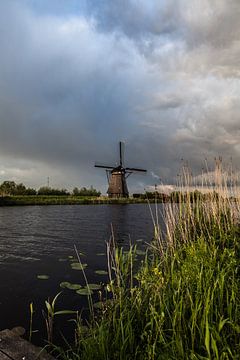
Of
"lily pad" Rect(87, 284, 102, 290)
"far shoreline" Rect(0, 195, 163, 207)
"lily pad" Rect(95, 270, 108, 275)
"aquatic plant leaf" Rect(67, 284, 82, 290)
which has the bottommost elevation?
"aquatic plant leaf" Rect(67, 284, 82, 290)

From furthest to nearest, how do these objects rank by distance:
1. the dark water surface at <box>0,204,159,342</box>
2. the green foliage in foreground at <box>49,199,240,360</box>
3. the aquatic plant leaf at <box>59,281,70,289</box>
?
1. the aquatic plant leaf at <box>59,281,70,289</box>
2. the dark water surface at <box>0,204,159,342</box>
3. the green foliage in foreground at <box>49,199,240,360</box>

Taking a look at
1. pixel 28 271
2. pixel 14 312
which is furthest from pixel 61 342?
pixel 28 271

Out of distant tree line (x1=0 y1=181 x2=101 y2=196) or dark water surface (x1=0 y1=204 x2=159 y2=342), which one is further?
distant tree line (x1=0 y1=181 x2=101 y2=196)

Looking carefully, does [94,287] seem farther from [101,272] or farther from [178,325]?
[178,325]

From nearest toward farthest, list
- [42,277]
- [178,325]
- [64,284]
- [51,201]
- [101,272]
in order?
[178,325] → [64,284] → [42,277] → [101,272] → [51,201]

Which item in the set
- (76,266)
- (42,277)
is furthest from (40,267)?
(42,277)

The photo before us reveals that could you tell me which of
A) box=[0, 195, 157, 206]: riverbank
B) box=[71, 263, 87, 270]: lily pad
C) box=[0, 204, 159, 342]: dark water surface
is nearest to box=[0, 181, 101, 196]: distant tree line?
box=[0, 195, 157, 206]: riverbank

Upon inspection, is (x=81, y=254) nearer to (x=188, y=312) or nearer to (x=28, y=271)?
(x=28, y=271)

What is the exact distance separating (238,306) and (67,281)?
5195 mm

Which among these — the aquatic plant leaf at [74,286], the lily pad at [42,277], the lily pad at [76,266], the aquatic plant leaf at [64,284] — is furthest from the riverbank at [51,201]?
the aquatic plant leaf at [74,286]

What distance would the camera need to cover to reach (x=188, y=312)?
3.77m

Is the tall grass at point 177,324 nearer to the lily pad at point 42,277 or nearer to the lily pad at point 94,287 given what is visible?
the lily pad at point 94,287

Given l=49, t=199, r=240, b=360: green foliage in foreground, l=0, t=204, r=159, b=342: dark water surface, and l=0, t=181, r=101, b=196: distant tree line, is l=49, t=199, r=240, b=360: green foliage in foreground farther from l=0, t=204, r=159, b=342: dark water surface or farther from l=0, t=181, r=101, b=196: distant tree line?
l=0, t=181, r=101, b=196: distant tree line

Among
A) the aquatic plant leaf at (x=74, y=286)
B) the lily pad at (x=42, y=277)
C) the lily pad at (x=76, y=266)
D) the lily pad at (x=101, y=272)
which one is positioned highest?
the lily pad at (x=76, y=266)
